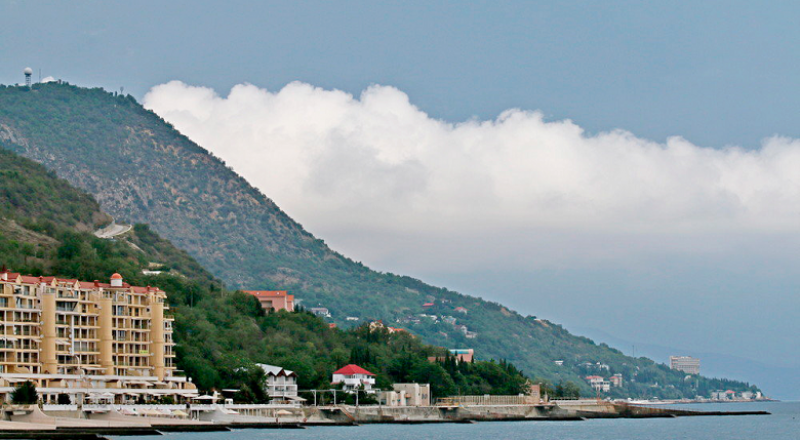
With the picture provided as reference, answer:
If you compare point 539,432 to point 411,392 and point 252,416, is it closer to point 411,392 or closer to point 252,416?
point 411,392

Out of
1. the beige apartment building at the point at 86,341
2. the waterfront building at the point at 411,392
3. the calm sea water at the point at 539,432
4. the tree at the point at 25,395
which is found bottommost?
the calm sea water at the point at 539,432

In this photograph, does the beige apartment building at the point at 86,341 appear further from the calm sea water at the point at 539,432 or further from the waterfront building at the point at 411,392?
the waterfront building at the point at 411,392

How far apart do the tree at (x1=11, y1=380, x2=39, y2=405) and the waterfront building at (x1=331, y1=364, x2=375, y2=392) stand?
170 ft

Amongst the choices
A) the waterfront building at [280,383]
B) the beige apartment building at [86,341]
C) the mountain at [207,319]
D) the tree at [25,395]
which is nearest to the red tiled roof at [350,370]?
the mountain at [207,319]

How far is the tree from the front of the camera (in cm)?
9394

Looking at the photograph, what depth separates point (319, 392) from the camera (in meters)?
137

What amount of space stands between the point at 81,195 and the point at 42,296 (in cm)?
9116

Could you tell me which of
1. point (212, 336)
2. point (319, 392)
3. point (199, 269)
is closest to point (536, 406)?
point (319, 392)

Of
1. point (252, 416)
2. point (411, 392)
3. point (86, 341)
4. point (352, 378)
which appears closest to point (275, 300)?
point (411, 392)

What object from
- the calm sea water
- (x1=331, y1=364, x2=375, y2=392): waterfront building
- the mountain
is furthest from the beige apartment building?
(x1=331, y1=364, x2=375, y2=392): waterfront building

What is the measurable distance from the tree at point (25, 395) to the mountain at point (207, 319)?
→ 2830cm

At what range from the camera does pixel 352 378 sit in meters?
144

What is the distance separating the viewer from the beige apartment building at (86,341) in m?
104

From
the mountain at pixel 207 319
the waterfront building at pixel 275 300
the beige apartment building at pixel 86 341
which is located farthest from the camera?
Result: the waterfront building at pixel 275 300
